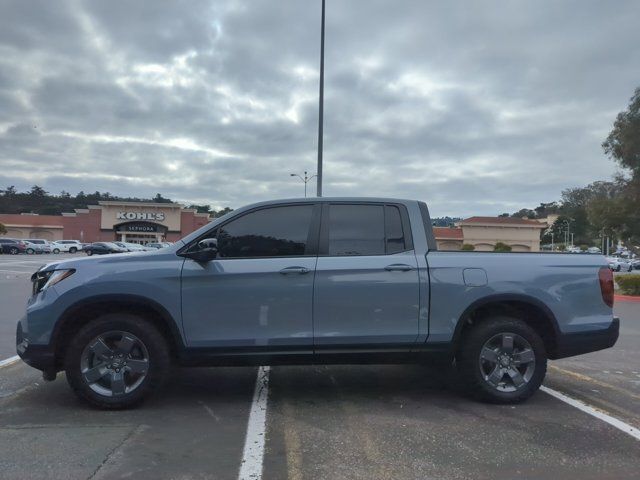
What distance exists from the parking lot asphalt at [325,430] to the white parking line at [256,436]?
0.16 feet

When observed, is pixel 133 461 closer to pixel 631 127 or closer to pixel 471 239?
pixel 631 127

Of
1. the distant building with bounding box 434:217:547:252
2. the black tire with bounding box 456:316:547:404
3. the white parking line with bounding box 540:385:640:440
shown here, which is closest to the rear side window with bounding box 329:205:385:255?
the black tire with bounding box 456:316:547:404

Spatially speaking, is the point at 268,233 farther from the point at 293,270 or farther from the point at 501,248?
the point at 501,248

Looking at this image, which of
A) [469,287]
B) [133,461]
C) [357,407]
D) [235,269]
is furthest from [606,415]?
[133,461]

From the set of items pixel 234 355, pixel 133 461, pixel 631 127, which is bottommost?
pixel 133 461

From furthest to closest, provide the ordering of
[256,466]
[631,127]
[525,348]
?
[631,127] < [525,348] < [256,466]

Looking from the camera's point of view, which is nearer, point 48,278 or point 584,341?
point 48,278

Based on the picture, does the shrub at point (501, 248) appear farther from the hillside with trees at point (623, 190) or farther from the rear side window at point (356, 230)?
the hillside with trees at point (623, 190)

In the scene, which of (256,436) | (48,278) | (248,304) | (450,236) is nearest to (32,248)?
(450,236)

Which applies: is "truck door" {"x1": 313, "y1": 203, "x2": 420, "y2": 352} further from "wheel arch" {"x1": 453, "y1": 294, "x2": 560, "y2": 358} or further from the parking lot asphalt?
the parking lot asphalt

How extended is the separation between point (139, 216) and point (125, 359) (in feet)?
238

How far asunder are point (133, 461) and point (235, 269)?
5.76 ft

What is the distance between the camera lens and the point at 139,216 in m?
73.6

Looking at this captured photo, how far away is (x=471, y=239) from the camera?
65.0m
